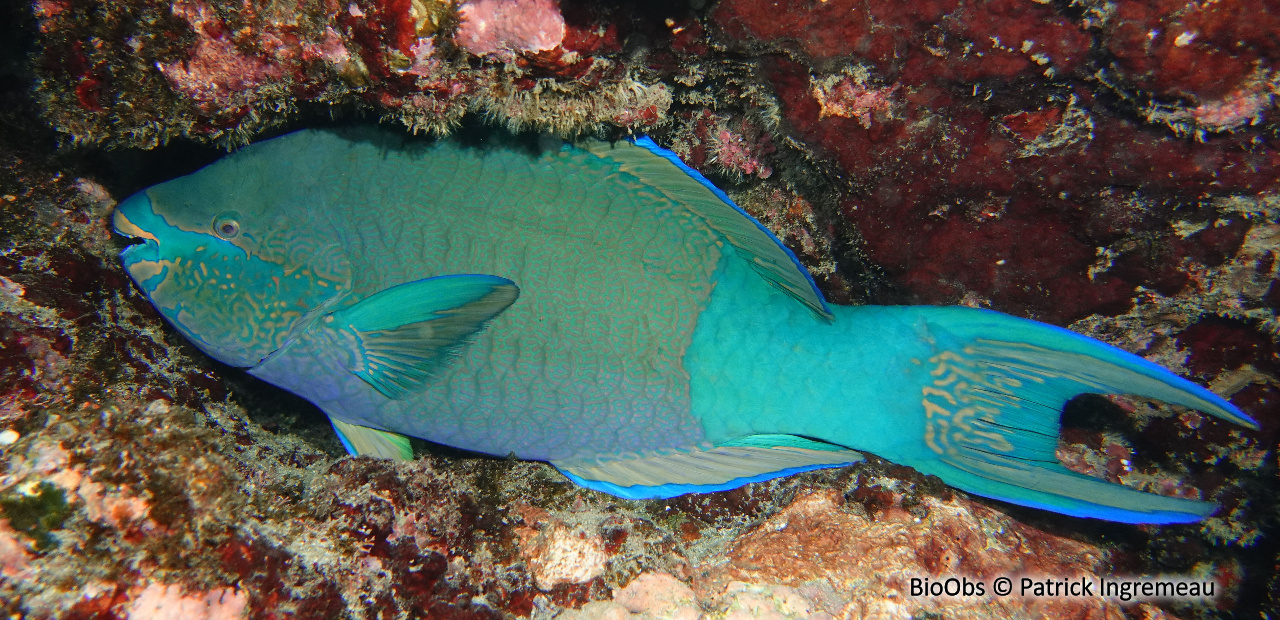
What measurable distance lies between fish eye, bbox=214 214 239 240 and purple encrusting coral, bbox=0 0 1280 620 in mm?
315

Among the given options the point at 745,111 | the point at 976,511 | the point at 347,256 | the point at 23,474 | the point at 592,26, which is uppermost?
the point at 745,111

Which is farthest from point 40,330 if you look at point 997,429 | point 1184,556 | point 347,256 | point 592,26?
point 1184,556

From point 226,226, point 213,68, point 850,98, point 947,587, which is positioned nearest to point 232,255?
A: point 226,226

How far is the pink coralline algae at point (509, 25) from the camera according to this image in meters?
1.64

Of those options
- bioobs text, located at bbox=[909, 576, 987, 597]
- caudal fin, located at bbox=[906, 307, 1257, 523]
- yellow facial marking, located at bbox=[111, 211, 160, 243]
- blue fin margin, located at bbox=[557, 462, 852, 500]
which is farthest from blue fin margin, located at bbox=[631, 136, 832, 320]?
yellow facial marking, located at bbox=[111, 211, 160, 243]

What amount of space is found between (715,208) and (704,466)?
113 centimetres

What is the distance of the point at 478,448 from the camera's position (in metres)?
2.40

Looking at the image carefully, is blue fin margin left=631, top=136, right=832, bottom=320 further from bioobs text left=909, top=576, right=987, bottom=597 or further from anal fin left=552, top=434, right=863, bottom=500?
bioobs text left=909, top=576, right=987, bottom=597

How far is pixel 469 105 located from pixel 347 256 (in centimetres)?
89

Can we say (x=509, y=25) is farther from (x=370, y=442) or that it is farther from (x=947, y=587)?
(x=947, y=587)

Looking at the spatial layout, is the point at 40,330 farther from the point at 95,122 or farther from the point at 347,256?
A: the point at 347,256

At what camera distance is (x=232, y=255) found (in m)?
2.27

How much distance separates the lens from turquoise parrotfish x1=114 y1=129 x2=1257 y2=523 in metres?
2.13

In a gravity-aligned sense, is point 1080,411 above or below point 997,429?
above
